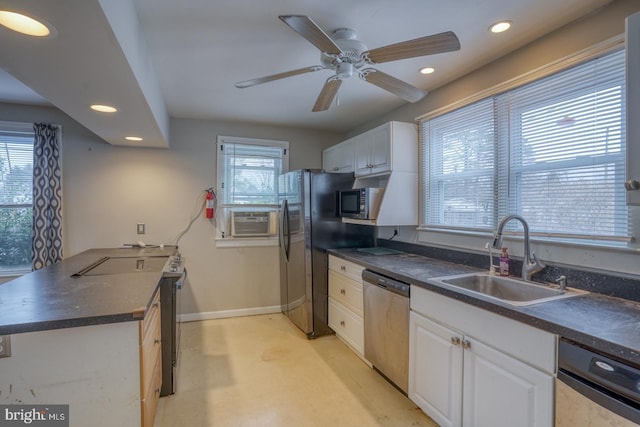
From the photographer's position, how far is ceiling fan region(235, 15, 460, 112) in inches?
55.7

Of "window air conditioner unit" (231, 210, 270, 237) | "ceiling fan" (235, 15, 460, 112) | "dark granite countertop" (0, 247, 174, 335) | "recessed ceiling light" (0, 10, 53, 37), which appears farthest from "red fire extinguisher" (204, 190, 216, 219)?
"recessed ceiling light" (0, 10, 53, 37)

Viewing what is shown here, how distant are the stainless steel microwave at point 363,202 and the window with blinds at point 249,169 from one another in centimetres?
130

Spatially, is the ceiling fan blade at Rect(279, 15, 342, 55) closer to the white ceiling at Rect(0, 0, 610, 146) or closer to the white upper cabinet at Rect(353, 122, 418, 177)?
the white ceiling at Rect(0, 0, 610, 146)

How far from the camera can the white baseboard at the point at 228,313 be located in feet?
12.3

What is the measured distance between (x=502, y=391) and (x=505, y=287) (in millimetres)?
740

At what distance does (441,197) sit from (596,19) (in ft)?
4.87

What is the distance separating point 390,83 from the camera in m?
1.96

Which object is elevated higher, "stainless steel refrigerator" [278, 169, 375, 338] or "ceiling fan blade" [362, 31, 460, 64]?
"ceiling fan blade" [362, 31, 460, 64]

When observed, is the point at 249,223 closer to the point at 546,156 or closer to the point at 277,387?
the point at 277,387

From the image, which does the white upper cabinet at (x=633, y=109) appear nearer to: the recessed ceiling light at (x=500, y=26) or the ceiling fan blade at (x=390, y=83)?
the recessed ceiling light at (x=500, y=26)

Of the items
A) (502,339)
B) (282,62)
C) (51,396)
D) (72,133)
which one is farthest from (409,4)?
(72,133)

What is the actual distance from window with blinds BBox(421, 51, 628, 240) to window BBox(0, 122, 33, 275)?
4.12 m

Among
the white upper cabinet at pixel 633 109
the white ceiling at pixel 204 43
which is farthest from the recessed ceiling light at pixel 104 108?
the white upper cabinet at pixel 633 109

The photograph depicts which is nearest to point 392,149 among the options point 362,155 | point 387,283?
point 362,155
